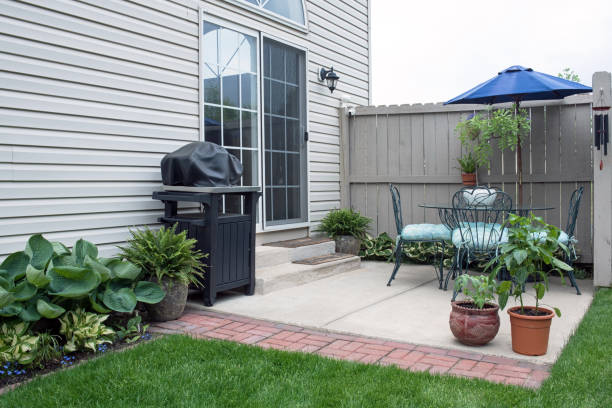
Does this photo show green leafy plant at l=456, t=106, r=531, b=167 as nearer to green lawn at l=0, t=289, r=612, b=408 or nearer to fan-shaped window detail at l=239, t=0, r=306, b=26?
fan-shaped window detail at l=239, t=0, r=306, b=26

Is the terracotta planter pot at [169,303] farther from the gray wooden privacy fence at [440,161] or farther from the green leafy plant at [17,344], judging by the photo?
the gray wooden privacy fence at [440,161]

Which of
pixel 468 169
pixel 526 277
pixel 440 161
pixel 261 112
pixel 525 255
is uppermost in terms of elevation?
pixel 261 112

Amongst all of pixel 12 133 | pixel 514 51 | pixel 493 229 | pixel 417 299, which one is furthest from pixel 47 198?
pixel 514 51

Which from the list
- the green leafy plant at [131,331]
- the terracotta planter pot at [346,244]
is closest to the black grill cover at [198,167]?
the green leafy plant at [131,331]

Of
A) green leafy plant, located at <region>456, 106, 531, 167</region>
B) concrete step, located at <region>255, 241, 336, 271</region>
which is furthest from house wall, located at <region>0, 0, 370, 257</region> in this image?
green leafy plant, located at <region>456, 106, 531, 167</region>

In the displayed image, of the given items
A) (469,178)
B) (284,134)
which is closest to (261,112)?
(284,134)

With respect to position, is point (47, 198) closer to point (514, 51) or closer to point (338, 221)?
point (338, 221)

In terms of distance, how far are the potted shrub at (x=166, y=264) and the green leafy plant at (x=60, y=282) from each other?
10.0 inches

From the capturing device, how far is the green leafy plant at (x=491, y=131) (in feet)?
18.3

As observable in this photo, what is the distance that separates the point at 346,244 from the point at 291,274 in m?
1.63

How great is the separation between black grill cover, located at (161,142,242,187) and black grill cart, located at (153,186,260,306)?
88 mm

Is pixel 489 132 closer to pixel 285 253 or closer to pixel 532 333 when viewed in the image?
pixel 285 253

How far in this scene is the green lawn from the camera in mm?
2432

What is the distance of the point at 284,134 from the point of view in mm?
6301
